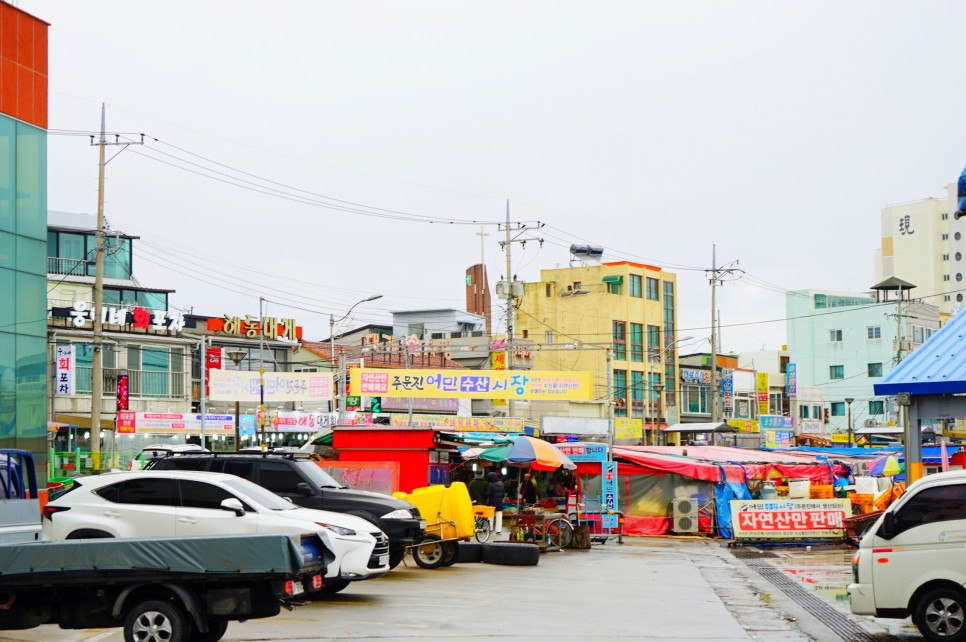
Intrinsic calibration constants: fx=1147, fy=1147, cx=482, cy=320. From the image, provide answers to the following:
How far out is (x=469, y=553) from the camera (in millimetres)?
23891

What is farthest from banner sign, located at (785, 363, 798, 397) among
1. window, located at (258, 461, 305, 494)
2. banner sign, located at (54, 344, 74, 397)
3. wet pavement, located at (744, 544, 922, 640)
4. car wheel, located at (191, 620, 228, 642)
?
car wheel, located at (191, 620, 228, 642)

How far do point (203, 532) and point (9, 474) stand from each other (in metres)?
2.64

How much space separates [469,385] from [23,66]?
19.3 metres

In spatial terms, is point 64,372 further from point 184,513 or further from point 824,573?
point 184,513

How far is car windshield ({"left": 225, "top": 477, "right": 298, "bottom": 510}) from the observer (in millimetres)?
15828

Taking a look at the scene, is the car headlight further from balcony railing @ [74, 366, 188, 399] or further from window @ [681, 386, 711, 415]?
window @ [681, 386, 711, 415]

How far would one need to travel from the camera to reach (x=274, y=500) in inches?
639

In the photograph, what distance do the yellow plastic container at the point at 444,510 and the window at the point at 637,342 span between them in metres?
57.5

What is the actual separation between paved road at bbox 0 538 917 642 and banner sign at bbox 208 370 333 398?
72.1 feet

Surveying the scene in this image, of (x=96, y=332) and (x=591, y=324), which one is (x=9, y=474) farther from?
(x=591, y=324)

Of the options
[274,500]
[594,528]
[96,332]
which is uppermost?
[96,332]

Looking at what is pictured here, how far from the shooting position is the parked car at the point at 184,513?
611 inches

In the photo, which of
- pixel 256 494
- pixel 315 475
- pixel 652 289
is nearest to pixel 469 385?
pixel 315 475

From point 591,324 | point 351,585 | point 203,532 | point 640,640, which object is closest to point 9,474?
point 203,532
